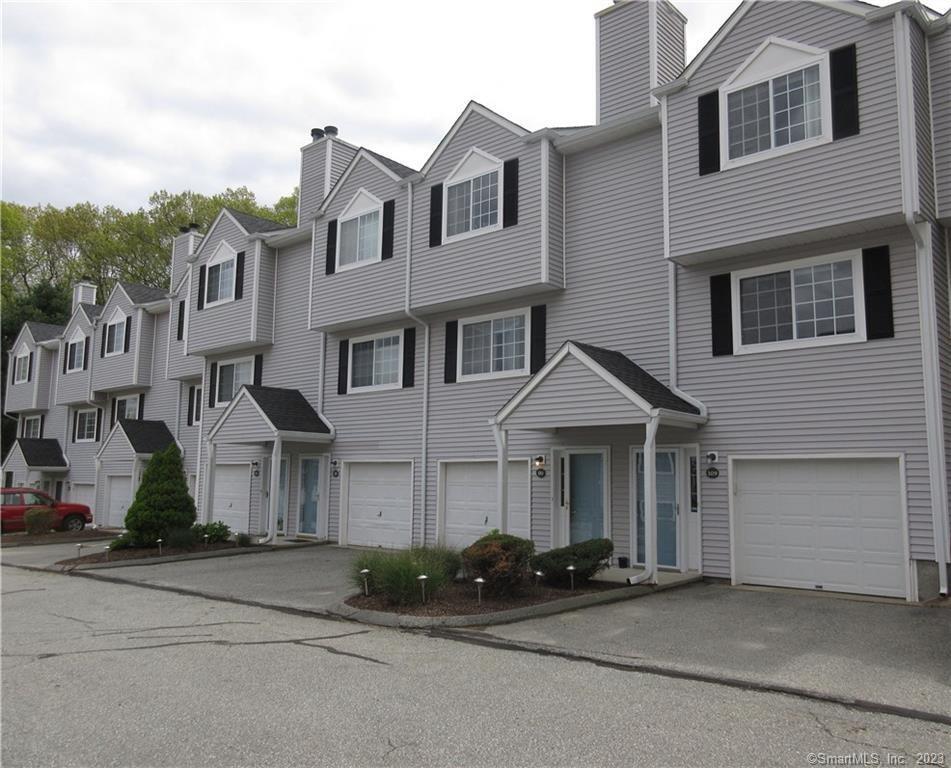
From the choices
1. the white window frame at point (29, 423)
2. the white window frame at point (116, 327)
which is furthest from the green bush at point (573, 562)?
the white window frame at point (29, 423)

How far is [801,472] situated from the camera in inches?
436

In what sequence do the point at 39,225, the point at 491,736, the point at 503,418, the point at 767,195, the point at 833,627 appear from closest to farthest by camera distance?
the point at 491,736 → the point at 833,627 → the point at 767,195 → the point at 503,418 → the point at 39,225

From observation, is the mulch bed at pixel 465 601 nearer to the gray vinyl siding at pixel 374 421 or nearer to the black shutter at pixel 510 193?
the gray vinyl siding at pixel 374 421

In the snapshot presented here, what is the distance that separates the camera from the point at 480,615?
876cm

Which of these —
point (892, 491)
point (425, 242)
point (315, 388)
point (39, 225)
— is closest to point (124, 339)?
point (315, 388)

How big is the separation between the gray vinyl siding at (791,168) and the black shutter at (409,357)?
6713mm

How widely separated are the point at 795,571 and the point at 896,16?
781 cm

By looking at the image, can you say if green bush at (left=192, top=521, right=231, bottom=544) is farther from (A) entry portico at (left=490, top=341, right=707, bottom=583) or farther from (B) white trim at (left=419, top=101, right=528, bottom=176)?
(B) white trim at (left=419, top=101, right=528, bottom=176)

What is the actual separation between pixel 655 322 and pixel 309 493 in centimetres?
1027

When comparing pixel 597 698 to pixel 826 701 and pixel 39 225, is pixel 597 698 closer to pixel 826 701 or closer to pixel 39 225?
pixel 826 701

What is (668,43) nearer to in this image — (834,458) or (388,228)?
(388,228)

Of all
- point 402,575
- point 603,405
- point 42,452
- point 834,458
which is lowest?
point 402,575

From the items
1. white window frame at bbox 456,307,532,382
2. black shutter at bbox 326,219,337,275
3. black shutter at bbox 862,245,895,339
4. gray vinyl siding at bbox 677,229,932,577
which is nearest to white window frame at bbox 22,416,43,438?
black shutter at bbox 326,219,337,275

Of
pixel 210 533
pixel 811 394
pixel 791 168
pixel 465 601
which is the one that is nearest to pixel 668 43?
pixel 791 168
